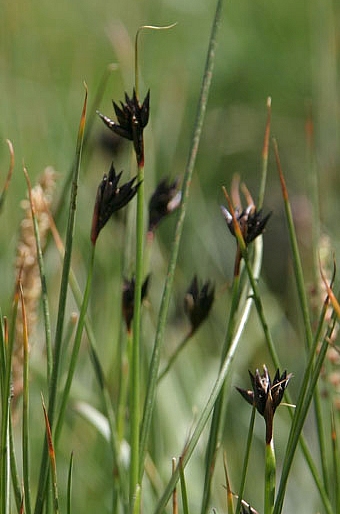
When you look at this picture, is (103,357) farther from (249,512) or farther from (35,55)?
(35,55)

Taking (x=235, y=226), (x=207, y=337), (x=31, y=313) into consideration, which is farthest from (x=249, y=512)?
(x=207, y=337)

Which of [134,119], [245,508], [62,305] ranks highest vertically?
[134,119]

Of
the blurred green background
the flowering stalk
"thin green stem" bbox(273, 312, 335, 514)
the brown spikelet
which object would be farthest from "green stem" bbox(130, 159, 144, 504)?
the blurred green background

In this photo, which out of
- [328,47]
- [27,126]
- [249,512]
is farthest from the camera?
[27,126]

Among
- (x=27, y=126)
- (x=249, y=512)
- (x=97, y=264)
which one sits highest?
(x=27, y=126)

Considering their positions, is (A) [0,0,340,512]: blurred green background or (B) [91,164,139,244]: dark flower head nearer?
(B) [91,164,139,244]: dark flower head

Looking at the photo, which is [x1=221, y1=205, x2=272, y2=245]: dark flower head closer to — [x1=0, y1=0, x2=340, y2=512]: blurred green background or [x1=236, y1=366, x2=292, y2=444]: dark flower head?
[x1=236, y1=366, x2=292, y2=444]: dark flower head

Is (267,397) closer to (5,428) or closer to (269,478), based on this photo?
(269,478)

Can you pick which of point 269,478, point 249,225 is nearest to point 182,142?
point 249,225
